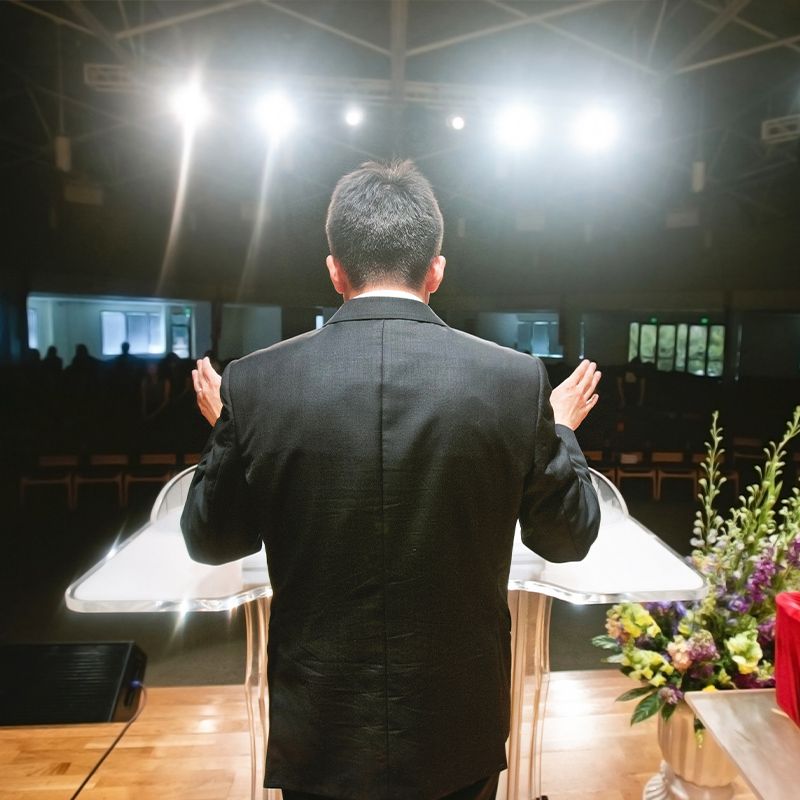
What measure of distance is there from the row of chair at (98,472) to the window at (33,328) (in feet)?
1.84

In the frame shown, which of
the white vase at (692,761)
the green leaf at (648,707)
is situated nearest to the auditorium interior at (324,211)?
the white vase at (692,761)

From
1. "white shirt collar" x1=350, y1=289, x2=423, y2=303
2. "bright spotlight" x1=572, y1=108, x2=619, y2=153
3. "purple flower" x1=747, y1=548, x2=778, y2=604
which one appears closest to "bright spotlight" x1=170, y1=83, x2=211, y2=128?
"bright spotlight" x1=572, y1=108, x2=619, y2=153

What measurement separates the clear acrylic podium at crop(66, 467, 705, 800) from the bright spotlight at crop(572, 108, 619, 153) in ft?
6.48

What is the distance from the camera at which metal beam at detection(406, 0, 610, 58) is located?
270cm

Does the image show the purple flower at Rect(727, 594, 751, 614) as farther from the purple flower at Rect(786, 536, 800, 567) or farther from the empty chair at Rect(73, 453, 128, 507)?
the empty chair at Rect(73, 453, 128, 507)

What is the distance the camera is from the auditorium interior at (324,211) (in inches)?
111

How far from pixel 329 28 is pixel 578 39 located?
106 centimetres

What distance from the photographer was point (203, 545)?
92cm

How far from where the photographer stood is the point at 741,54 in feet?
9.30

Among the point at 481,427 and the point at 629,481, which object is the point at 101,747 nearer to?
the point at 481,427

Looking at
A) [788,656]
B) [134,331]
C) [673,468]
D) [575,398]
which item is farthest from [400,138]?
[788,656]

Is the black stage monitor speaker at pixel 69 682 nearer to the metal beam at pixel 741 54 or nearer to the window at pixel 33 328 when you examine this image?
the window at pixel 33 328

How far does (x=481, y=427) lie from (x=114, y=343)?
256 cm

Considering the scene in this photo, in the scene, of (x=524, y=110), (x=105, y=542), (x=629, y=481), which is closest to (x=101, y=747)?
(x=105, y=542)
